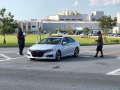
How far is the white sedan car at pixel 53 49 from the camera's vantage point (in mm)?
14023

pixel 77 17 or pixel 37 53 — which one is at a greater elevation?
pixel 77 17

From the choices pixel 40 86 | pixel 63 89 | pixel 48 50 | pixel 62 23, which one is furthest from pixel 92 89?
pixel 62 23

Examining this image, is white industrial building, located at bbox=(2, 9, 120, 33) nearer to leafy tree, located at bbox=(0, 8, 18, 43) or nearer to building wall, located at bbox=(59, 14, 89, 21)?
building wall, located at bbox=(59, 14, 89, 21)

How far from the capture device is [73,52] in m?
16.7

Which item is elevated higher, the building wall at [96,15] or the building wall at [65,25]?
the building wall at [96,15]

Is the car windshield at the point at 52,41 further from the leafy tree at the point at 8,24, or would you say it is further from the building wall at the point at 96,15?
the building wall at the point at 96,15

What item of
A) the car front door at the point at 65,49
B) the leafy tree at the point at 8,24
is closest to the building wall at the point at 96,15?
the leafy tree at the point at 8,24

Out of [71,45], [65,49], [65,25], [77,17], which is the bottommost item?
[65,49]

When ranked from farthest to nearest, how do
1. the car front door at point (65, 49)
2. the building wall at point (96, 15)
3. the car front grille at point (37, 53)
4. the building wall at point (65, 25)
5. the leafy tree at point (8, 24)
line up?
1. the building wall at point (96, 15)
2. the building wall at point (65, 25)
3. the leafy tree at point (8, 24)
4. the car front door at point (65, 49)
5. the car front grille at point (37, 53)

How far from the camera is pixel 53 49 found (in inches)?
557

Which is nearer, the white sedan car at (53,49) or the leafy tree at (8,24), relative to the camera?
the white sedan car at (53,49)

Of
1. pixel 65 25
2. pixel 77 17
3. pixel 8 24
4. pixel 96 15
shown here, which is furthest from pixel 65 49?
pixel 96 15

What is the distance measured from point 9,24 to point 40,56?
2773cm

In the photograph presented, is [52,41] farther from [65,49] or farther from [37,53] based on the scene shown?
[37,53]
